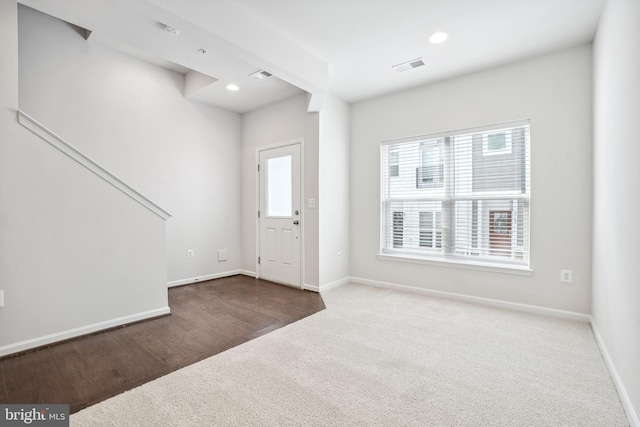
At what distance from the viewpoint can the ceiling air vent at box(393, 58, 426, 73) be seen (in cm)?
329

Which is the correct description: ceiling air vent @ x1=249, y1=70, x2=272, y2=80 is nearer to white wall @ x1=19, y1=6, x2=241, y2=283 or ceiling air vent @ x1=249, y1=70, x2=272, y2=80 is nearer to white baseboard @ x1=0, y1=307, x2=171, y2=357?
white wall @ x1=19, y1=6, x2=241, y2=283

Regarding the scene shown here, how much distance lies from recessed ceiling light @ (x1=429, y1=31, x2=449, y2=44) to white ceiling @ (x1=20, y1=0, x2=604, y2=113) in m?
0.05

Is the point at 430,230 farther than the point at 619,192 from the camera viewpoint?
Yes

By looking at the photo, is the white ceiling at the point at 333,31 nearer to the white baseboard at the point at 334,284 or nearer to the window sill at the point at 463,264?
the window sill at the point at 463,264

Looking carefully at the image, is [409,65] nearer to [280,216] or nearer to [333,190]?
[333,190]

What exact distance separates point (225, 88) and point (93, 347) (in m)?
3.28

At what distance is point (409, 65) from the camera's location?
338cm

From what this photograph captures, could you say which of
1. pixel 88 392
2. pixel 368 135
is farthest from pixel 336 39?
pixel 88 392

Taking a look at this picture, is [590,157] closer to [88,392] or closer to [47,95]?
[88,392]

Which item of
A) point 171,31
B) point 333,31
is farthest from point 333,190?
point 171,31

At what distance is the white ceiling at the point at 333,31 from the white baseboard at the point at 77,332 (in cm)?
260

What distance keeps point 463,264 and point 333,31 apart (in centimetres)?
292

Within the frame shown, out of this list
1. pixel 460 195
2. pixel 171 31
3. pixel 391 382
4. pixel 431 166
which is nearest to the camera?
pixel 391 382

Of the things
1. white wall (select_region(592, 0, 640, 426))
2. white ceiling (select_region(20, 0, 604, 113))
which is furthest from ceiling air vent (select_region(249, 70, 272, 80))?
white wall (select_region(592, 0, 640, 426))
